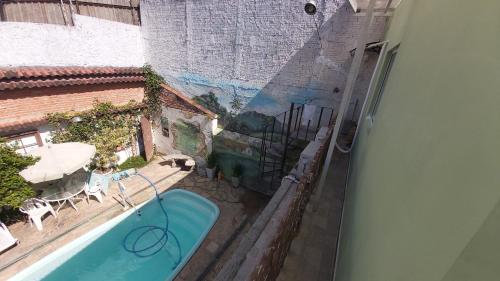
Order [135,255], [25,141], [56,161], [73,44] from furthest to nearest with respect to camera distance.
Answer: [73,44], [25,141], [135,255], [56,161]

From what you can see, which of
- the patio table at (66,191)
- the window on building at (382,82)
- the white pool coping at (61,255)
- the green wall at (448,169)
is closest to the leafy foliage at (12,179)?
the patio table at (66,191)

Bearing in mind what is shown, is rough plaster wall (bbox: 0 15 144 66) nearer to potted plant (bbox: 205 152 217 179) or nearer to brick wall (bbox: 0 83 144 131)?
brick wall (bbox: 0 83 144 131)

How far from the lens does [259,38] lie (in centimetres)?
791

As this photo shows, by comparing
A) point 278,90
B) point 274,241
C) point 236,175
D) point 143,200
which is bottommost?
point 143,200

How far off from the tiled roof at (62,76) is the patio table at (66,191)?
11.3ft

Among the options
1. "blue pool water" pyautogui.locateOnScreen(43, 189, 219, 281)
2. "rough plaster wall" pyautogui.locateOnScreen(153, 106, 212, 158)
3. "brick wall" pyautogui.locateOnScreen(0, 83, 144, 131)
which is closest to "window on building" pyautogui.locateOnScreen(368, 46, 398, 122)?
"blue pool water" pyautogui.locateOnScreen(43, 189, 219, 281)

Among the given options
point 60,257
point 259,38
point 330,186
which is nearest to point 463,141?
point 330,186

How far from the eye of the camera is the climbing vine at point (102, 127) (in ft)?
27.8

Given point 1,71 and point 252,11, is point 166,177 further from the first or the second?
point 252,11

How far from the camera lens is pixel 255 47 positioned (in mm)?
8078

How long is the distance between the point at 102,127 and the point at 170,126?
2.92 meters

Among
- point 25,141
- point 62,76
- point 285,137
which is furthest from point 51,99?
point 285,137

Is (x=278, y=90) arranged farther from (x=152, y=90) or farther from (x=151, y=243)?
(x=151, y=243)

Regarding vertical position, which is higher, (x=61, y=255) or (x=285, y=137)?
(x=285, y=137)
